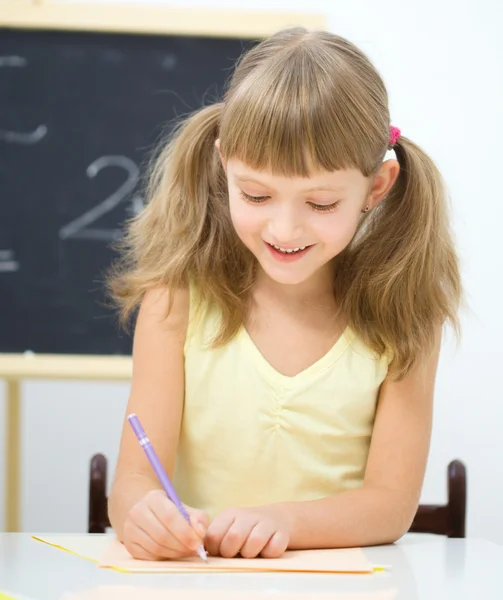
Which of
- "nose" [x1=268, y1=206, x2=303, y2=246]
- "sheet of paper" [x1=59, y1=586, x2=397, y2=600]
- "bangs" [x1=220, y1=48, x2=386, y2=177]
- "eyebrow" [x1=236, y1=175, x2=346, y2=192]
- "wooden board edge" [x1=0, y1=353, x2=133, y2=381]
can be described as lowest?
"sheet of paper" [x1=59, y1=586, x2=397, y2=600]

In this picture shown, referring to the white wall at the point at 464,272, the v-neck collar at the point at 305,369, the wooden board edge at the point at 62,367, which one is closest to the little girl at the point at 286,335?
the v-neck collar at the point at 305,369

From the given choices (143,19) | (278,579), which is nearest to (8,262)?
(143,19)

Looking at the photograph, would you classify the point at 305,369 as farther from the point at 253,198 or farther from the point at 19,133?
the point at 19,133

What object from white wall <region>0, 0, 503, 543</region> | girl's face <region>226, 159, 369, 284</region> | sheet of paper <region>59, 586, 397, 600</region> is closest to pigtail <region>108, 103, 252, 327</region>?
girl's face <region>226, 159, 369, 284</region>

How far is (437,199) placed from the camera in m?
1.18

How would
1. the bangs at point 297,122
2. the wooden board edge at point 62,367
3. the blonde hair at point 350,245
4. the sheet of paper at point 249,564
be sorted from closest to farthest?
the sheet of paper at point 249,564 < the bangs at point 297,122 < the blonde hair at point 350,245 < the wooden board edge at point 62,367

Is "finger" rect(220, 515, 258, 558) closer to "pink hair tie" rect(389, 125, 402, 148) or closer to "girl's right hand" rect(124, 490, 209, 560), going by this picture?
"girl's right hand" rect(124, 490, 209, 560)

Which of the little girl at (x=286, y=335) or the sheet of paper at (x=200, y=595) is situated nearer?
the sheet of paper at (x=200, y=595)

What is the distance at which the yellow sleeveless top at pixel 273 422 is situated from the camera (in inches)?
46.5

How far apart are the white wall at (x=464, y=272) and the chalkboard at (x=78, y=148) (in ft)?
1.20

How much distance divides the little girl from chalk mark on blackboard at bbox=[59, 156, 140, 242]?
868 mm

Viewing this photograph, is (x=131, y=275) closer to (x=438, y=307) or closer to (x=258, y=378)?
(x=258, y=378)

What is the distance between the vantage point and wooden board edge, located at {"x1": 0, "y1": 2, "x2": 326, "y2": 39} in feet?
6.91

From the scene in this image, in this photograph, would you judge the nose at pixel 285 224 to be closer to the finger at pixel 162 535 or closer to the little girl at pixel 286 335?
the little girl at pixel 286 335
